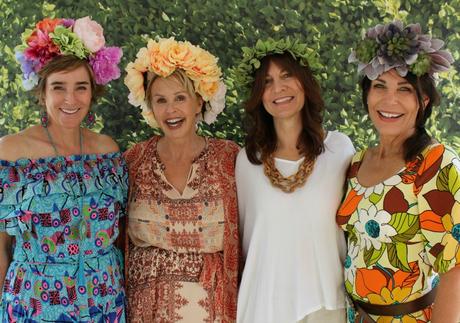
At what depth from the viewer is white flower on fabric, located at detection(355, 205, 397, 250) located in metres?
2.26

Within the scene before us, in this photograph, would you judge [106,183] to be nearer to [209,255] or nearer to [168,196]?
[168,196]

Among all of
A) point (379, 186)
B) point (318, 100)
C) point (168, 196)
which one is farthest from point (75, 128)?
point (379, 186)

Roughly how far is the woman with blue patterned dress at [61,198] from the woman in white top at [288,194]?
583mm

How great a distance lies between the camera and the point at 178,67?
273 centimetres

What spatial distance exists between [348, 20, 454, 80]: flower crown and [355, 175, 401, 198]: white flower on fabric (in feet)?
1.28

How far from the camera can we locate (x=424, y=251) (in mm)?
2232

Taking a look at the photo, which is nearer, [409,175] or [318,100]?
[409,175]

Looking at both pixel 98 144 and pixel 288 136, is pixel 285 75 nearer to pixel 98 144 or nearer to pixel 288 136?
pixel 288 136

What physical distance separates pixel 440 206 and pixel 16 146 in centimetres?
167

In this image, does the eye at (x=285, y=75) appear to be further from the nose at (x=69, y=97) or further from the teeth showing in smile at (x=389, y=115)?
the nose at (x=69, y=97)

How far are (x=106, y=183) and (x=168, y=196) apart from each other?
271 mm

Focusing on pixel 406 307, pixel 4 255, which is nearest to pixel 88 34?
pixel 4 255

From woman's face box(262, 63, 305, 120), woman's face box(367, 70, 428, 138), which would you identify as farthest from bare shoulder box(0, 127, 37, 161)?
woman's face box(367, 70, 428, 138)

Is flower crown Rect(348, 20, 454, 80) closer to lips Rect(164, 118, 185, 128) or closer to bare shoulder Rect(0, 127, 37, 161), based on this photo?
lips Rect(164, 118, 185, 128)
